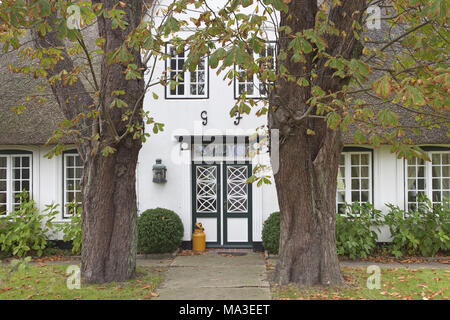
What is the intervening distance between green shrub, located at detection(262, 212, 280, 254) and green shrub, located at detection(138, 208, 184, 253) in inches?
81.7

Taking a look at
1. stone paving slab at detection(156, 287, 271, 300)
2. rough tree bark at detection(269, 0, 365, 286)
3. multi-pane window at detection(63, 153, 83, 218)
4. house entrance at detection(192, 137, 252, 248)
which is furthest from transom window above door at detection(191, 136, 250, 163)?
stone paving slab at detection(156, 287, 271, 300)

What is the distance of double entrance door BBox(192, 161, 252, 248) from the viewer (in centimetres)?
1070

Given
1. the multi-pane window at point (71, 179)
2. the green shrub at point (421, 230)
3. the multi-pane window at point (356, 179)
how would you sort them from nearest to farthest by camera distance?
the green shrub at point (421, 230) → the multi-pane window at point (356, 179) → the multi-pane window at point (71, 179)

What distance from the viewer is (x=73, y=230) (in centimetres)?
979

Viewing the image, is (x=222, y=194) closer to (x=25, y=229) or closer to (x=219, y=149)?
(x=219, y=149)

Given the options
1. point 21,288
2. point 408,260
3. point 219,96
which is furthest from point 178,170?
point 408,260

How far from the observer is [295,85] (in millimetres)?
6613

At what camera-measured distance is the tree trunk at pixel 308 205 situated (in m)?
6.80

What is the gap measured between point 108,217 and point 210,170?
13.8 feet

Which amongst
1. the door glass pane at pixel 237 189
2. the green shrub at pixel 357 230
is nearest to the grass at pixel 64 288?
the door glass pane at pixel 237 189

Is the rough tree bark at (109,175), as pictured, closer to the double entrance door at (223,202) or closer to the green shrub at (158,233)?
the green shrub at (158,233)

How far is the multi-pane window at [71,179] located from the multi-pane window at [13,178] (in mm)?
946

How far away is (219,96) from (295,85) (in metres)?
4.27
